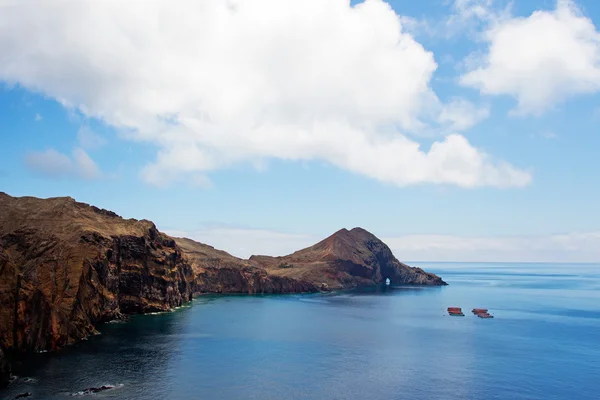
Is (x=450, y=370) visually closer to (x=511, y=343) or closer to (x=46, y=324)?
(x=511, y=343)

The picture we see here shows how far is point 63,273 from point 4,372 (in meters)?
54.7

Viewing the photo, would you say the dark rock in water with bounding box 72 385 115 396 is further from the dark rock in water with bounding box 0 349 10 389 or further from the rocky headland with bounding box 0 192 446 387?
the rocky headland with bounding box 0 192 446 387

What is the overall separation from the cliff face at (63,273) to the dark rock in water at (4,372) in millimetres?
17818

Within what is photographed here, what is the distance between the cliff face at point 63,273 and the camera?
360 ft

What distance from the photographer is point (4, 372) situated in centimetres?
8669

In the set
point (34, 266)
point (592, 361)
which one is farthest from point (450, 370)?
point (34, 266)

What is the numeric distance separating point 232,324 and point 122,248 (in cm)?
5627

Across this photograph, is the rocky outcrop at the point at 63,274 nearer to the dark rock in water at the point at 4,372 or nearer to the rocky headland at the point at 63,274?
the rocky headland at the point at 63,274

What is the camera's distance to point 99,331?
470 feet

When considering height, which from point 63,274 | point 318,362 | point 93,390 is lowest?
point 93,390

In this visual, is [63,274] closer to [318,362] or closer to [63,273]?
[63,273]

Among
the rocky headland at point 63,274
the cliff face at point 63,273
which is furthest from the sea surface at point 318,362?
the cliff face at point 63,273

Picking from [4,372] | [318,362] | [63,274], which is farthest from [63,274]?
[318,362]

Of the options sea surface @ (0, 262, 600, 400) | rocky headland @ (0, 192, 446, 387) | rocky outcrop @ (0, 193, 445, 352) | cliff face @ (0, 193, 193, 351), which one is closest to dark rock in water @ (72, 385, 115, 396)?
sea surface @ (0, 262, 600, 400)
